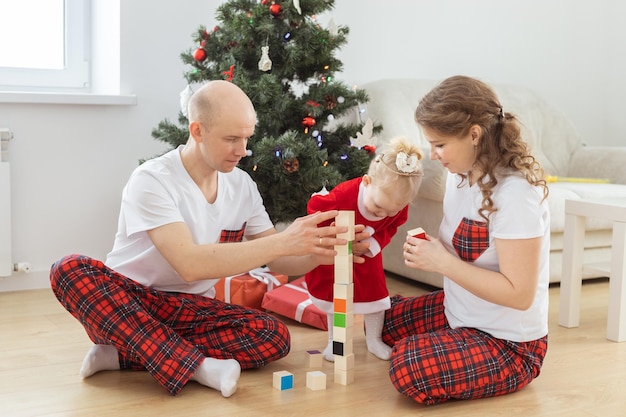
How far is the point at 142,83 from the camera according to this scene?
3.32 metres

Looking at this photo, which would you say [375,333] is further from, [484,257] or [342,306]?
[484,257]

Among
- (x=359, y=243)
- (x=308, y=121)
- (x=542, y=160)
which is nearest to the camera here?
(x=359, y=243)

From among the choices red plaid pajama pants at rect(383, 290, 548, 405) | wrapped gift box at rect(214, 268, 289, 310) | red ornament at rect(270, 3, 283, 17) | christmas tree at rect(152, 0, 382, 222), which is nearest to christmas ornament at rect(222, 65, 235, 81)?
christmas tree at rect(152, 0, 382, 222)

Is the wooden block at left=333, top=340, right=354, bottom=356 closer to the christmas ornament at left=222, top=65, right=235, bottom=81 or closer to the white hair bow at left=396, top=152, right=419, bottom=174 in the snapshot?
the white hair bow at left=396, top=152, right=419, bottom=174

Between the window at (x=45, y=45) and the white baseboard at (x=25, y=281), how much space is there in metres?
0.79

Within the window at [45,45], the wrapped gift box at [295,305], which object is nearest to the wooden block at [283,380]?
the wrapped gift box at [295,305]

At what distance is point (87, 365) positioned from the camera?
2.02 meters

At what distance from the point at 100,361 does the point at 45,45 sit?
1846 mm

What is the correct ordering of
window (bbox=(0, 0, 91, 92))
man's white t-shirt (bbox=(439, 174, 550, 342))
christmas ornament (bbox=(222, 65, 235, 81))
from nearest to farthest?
man's white t-shirt (bbox=(439, 174, 550, 342)) → christmas ornament (bbox=(222, 65, 235, 81)) → window (bbox=(0, 0, 91, 92))

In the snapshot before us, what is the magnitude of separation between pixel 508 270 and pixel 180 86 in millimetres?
1986

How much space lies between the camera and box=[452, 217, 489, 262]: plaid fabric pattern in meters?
1.92

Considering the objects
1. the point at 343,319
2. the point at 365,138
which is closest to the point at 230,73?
the point at 365,138

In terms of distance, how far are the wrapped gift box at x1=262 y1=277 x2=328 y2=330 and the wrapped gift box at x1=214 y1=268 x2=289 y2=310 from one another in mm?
48

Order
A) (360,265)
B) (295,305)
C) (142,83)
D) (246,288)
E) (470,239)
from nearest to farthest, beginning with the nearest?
(470,239)
(360,265)
(295,305)
(246,288)
(142,83)
